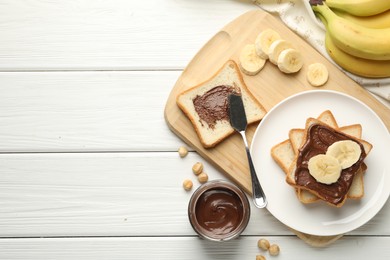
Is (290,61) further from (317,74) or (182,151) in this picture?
(182,151)

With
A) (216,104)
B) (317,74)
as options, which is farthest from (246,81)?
(317,74)

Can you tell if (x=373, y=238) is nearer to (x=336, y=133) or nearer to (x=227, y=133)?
(x=336, y=133)

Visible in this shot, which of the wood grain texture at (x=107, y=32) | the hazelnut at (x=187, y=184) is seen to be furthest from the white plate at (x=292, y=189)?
the wood grain texture at (x=107, y=32)

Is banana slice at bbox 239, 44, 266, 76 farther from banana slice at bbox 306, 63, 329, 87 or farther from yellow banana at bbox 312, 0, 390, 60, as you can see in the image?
yellow banana at bbox 312, 0, 390, 60

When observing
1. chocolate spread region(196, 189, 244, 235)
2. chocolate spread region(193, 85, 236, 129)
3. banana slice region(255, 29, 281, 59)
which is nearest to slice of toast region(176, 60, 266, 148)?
chocolate spread region(193, 85, 236, 129)

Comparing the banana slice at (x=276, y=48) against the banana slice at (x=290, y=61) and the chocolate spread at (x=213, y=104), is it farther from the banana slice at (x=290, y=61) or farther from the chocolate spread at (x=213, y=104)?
the chocolate spread at (x=213, y=104)
